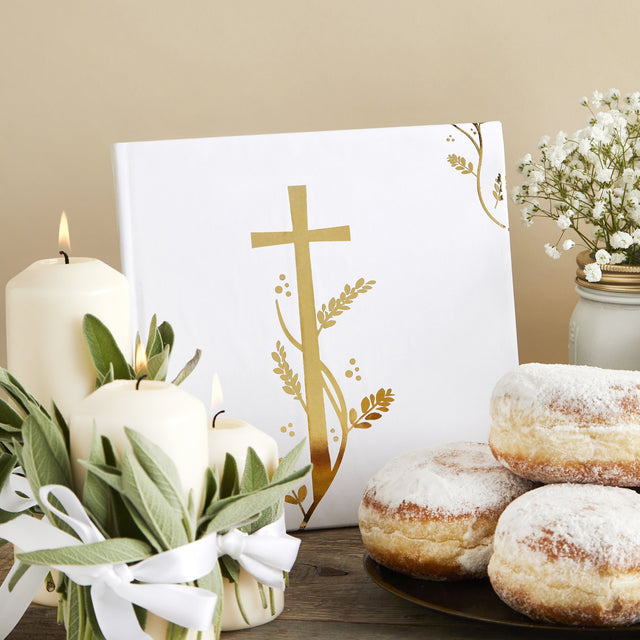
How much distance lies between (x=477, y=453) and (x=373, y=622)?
185 millimetres

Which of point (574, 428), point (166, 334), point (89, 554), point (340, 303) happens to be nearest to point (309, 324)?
point (340, 303)

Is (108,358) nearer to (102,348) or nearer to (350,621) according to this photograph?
(102,348)

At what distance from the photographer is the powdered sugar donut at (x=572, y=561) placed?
1.76ft

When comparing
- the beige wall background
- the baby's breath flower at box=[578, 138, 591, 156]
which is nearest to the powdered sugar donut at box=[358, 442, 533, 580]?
the baby's breath flower at box=[578, 138, 591, 156]

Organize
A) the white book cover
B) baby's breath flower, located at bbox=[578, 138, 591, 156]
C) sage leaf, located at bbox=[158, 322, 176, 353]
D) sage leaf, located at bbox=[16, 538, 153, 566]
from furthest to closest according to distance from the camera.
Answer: baby's breath flower, located at bbox=[578, 138, 591, 156], the white book cover, sage leaf, located at bbox=[158, 322, 176, 353], sage leaf, located at bbox=[16, 538, 153, 566]

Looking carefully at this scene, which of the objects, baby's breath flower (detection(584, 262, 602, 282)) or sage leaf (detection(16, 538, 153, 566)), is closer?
sage leaf (detection(16, 538, 153, 566))

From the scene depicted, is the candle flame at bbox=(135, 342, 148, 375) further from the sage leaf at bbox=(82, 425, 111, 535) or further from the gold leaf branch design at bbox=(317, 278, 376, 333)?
the gold leaf branch design at bbox=(317, 278, 376, 333)

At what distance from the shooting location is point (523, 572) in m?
0.56

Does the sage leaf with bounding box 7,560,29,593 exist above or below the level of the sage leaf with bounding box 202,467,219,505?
below

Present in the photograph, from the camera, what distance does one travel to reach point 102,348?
566 mm

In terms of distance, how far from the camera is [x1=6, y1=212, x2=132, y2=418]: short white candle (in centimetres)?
56

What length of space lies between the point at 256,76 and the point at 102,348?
62cm

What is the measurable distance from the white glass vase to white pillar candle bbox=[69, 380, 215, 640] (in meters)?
0.55

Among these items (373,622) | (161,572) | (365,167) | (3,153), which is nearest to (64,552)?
(161,572)
